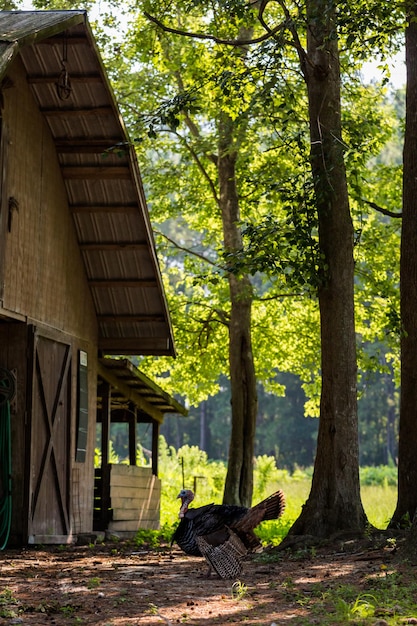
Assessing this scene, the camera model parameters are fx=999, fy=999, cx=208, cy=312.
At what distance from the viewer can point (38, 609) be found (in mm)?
7801

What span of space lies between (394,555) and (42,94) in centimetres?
804

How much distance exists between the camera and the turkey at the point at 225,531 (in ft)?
32.5

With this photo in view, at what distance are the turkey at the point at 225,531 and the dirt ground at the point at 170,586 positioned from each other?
0.24 metres

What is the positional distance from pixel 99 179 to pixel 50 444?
404 cm

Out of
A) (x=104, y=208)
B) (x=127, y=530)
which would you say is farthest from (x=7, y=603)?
(x=127, y=530)

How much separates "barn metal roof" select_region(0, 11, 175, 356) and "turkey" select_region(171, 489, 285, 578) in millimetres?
5169

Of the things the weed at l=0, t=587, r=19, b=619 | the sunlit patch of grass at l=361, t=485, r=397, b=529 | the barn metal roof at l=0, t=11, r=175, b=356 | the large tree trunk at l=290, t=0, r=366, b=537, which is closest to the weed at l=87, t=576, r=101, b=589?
the weed at l=0, t=587, r=19, b=619

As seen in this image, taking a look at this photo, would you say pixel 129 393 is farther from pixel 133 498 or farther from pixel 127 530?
pixel 127 530

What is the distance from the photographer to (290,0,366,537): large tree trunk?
1313 centimetres

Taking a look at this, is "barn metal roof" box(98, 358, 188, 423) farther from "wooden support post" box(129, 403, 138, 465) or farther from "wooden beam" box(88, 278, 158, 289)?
"wooden beam" box(88, 278, 158, 289)

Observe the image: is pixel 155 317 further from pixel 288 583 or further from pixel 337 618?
pixel 337 618

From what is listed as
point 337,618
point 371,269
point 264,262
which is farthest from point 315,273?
point 371,269

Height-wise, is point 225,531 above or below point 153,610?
above

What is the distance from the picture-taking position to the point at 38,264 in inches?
553
